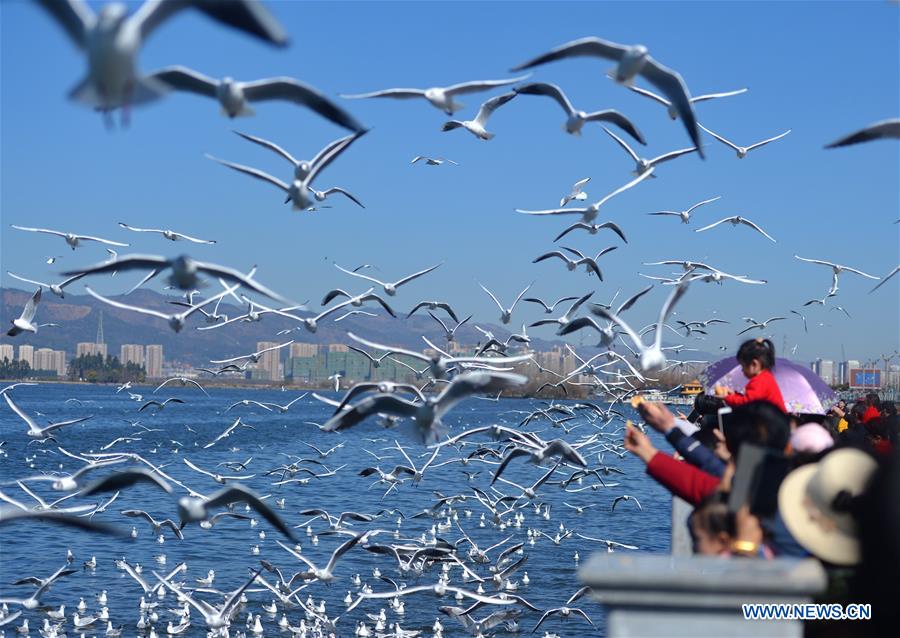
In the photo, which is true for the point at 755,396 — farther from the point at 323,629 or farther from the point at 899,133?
the point at 323,629

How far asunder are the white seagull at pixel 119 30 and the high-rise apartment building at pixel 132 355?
129m

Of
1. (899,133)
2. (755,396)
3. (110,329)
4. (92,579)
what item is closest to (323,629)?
(92,579)

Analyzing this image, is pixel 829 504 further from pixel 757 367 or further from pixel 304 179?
pixel 304 179

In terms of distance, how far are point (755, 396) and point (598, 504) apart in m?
22.7

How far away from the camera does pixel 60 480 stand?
1087 centimetres

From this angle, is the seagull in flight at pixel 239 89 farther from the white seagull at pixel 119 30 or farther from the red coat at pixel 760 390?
the red coat at pixel 760 390

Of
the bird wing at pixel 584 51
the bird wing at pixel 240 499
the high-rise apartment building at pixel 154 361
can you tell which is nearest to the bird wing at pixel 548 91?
the bird wing at pixel 584 51

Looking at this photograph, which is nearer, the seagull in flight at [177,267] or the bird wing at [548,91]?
the seagull in flight at [177,267]

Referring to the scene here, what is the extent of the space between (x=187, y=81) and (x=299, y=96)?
0.84 meters

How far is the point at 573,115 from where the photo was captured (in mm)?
11430

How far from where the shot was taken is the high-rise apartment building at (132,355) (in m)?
133

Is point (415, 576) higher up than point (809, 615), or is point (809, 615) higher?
point (809, 615)

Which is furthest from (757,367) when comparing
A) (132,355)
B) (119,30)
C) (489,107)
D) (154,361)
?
(132,355)

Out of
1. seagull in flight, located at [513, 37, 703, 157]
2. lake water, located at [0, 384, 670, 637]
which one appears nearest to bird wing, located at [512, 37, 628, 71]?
seagull in flight, located at [513, 37, 703, 157]
